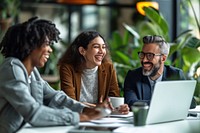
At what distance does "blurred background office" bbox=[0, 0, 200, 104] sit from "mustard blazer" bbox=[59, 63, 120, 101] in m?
1.16

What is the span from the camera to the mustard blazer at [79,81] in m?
3.91

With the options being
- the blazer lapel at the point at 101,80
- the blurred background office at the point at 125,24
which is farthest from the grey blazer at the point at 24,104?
the blurred background office at the point at 125,24

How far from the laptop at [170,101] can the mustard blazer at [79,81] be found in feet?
3.05

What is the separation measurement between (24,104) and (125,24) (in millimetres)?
6473

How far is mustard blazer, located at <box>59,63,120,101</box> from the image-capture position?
3.91 metres

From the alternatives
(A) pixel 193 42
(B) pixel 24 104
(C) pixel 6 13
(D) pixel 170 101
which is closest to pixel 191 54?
(A) pixel 193 42

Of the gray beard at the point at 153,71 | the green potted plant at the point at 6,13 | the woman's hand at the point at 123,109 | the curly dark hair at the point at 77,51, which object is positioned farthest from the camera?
the green potted plant at the point at 6,13

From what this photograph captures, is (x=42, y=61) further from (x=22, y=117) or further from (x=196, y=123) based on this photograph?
(x=196, y=123)

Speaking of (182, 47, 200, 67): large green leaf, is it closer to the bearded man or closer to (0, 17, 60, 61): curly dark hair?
the bearded man

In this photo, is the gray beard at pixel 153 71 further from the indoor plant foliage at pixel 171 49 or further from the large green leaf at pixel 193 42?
the large green leaf at pixel 193 42

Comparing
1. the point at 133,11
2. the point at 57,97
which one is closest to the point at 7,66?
the point at 57,97

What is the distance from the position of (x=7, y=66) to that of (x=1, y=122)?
314 millimetres

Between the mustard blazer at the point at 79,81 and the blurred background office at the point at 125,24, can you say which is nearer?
the mustard blazer at the point at 79,81

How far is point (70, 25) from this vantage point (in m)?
10.7
